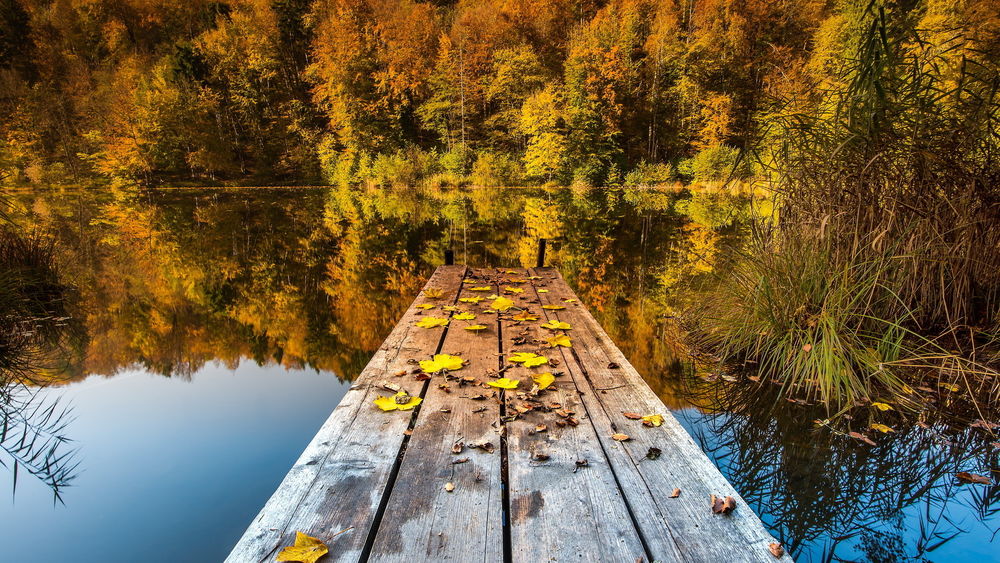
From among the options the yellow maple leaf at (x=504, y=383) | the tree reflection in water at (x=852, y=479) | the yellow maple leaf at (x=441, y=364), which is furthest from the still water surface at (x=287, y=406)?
the yellow maple leaf at (x=504, y=383)

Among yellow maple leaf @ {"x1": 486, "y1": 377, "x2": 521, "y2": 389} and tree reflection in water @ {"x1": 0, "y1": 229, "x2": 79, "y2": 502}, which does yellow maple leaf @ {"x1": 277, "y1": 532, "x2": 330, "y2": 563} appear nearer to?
yellow maple leaf @ {"x1": 486, "y1": 377, "x2": 521, "y2": 389}

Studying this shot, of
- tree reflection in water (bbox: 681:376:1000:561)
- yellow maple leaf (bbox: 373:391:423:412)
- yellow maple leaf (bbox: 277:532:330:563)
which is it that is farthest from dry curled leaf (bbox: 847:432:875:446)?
yellow maple leaf (bbox: 277:532:330:563)

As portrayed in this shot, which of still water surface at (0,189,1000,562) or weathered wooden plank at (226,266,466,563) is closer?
weathered wooden plank at (226,266,466,563)

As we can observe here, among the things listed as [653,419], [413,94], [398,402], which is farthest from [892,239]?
[413,94]

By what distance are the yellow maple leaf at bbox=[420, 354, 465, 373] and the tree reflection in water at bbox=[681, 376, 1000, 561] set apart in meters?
1.40

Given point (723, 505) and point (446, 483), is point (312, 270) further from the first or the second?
point (723, 505)

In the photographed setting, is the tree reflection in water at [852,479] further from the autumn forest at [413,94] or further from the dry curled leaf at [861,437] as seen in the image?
the autumn forest at [413,94]

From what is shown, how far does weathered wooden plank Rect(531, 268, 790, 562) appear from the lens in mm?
1159

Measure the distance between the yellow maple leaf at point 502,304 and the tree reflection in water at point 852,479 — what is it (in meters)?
1.36

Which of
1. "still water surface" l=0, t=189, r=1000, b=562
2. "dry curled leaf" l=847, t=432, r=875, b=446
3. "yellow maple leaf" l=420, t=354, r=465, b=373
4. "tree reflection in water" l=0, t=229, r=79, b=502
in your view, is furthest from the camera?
"tree reflection in water" l=0, t=229, r=79, b=502

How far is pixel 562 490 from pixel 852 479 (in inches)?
66.0

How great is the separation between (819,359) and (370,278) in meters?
5.37

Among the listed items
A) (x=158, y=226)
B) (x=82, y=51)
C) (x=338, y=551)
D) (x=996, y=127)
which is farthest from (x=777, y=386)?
(x=82, y=51)

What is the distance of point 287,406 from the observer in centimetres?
338
